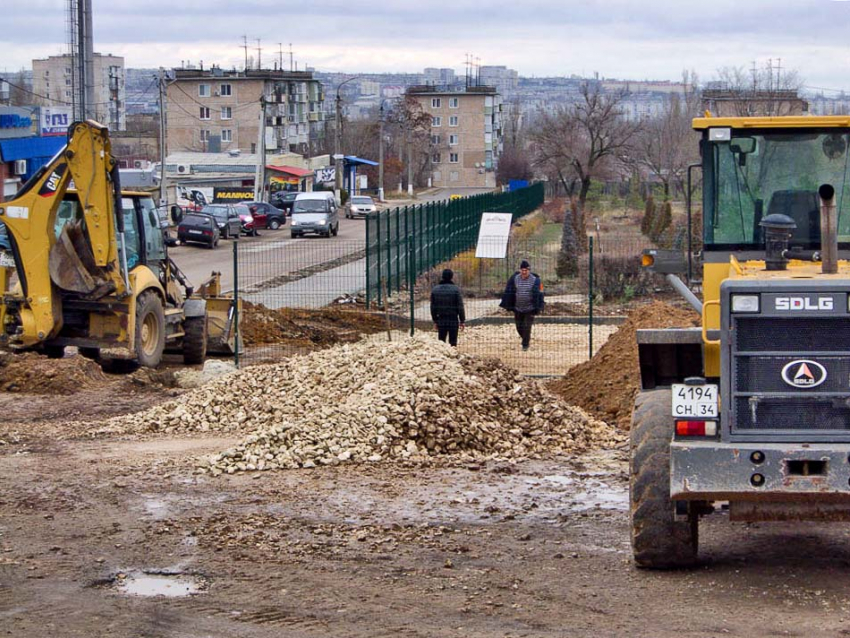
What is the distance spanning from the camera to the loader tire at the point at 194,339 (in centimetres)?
2050

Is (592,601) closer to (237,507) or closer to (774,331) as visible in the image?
(774,331)

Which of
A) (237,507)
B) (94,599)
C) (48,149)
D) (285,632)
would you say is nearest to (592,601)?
(285,632)

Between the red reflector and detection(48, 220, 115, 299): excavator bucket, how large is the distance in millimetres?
11666

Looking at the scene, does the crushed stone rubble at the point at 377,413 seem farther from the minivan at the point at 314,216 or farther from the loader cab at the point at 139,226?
the minivan at the point at 314,216

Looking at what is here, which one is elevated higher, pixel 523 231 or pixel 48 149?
pixel 48 149

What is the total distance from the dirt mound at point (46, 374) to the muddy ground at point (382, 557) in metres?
4.44

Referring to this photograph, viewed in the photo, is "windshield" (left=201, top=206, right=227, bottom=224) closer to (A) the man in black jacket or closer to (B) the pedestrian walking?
(B) the pedestrian walking

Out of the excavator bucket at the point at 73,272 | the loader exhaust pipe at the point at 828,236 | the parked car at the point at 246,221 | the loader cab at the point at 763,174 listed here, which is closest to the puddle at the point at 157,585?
the loader cab at the point at 763,174

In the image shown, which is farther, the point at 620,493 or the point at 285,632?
the point at 620,493

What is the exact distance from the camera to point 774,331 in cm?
764

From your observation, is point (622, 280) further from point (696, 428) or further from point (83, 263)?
point (696, 428)

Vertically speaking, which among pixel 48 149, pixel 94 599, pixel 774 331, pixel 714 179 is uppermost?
pixel 48 149

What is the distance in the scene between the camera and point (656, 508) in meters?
8.07

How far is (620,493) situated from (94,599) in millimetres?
4906
